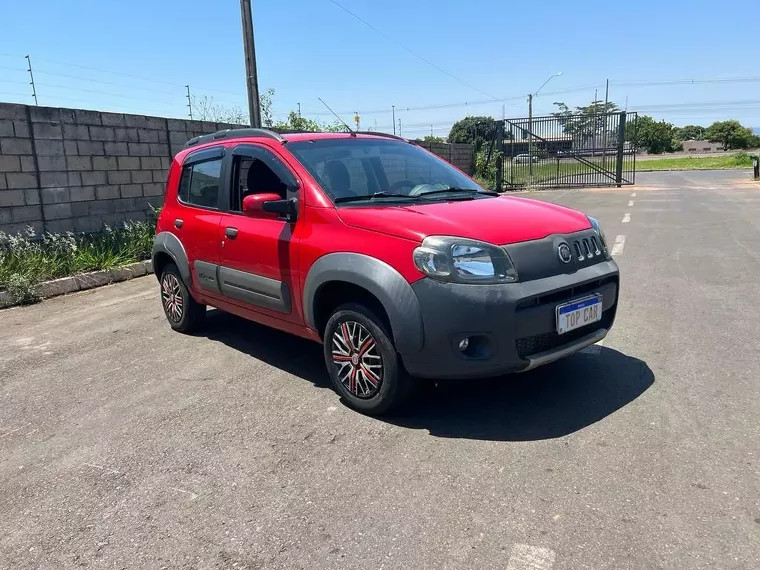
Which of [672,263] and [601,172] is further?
[601,172]

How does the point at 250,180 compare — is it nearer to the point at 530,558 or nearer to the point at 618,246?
the point at 530,558

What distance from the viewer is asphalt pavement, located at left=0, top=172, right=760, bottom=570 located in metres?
2.51

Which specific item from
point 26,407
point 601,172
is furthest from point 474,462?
point 601,172

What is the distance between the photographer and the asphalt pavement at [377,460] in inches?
98.9

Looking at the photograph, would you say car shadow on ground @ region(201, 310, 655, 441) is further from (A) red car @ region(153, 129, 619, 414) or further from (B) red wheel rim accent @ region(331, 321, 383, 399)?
(A) red car @ region(153, 129, 619, 414)

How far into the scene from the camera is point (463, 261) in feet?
10.9

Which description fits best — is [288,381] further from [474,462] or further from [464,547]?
[464,547]

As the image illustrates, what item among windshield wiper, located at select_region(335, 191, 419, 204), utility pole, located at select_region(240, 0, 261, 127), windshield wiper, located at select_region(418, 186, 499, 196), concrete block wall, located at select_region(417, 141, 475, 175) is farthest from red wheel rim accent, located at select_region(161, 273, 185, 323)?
concrete block wall, located at select_region(417, 141, 475, 175)

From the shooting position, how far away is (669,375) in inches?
165

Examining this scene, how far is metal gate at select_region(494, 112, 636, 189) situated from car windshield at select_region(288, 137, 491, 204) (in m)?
22.3

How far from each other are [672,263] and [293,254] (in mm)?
6274

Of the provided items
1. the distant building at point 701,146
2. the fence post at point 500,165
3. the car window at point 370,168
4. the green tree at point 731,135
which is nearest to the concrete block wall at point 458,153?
the fence post at point 500,165

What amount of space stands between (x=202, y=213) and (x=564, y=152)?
23.8 meters

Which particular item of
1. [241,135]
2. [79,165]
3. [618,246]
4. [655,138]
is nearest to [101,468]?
[241,135]
